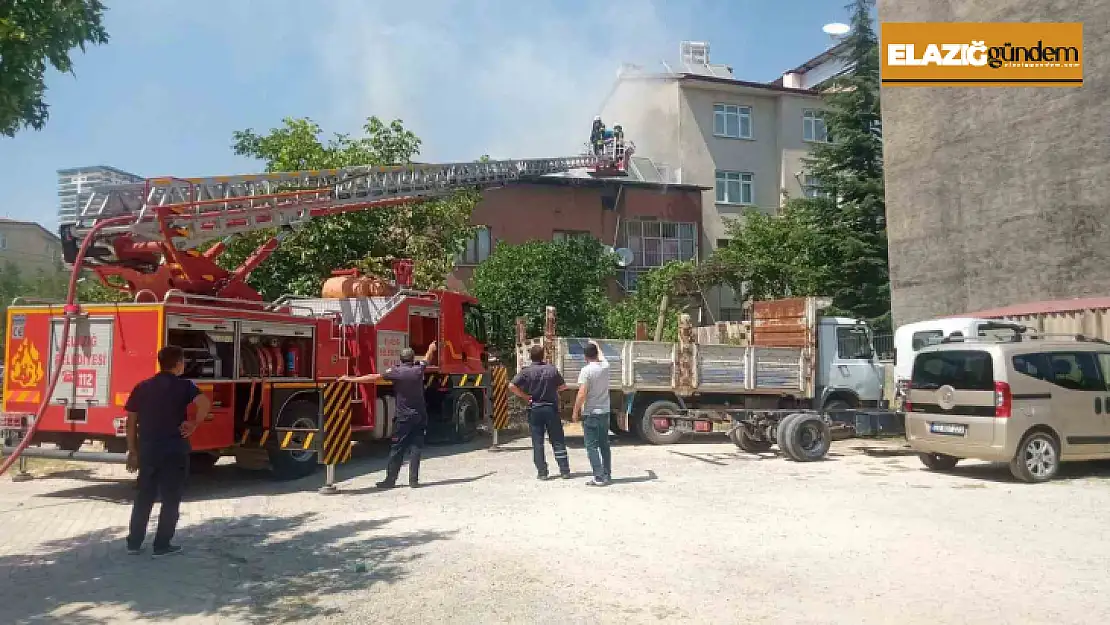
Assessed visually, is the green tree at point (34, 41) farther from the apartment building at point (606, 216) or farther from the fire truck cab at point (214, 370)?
the apartment building at point (606, 216)

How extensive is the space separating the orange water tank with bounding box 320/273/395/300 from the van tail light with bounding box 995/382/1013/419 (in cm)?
898

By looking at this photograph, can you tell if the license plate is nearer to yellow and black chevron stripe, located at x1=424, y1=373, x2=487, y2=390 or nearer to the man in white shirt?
the man in white shirt

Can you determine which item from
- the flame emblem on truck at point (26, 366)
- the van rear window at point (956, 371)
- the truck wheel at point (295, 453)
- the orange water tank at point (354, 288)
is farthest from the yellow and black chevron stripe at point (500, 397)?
the flame emblem on truck at point (26, 366)

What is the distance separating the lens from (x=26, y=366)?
10078 mm

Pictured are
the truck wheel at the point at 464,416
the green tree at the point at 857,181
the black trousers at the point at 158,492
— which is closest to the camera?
the black trousers at the point at 158,492

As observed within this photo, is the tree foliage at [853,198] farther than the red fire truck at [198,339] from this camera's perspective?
Yes

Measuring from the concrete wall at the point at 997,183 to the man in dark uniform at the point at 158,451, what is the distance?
58.9 feet

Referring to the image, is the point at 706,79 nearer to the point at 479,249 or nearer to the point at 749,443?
the point at 479,249

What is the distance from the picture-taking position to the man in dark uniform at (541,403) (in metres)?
10.4

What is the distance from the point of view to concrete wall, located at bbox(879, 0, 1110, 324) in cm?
1758

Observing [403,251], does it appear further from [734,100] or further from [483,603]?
[734,100]

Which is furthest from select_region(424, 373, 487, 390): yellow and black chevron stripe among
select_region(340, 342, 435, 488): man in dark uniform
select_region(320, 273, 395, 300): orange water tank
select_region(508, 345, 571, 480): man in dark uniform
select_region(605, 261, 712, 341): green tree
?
select_region(605, 261, 712, 341): green tree

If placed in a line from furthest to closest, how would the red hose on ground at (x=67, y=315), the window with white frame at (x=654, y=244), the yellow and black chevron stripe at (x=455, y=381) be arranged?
the window with white frame at (x=654, y=244), the yellow and black chevron stripe at (x=455, y=381), the red hose on ground at (x=67, y=315)

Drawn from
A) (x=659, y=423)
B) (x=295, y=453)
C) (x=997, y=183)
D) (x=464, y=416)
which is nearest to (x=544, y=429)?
(x=295, y=453)
